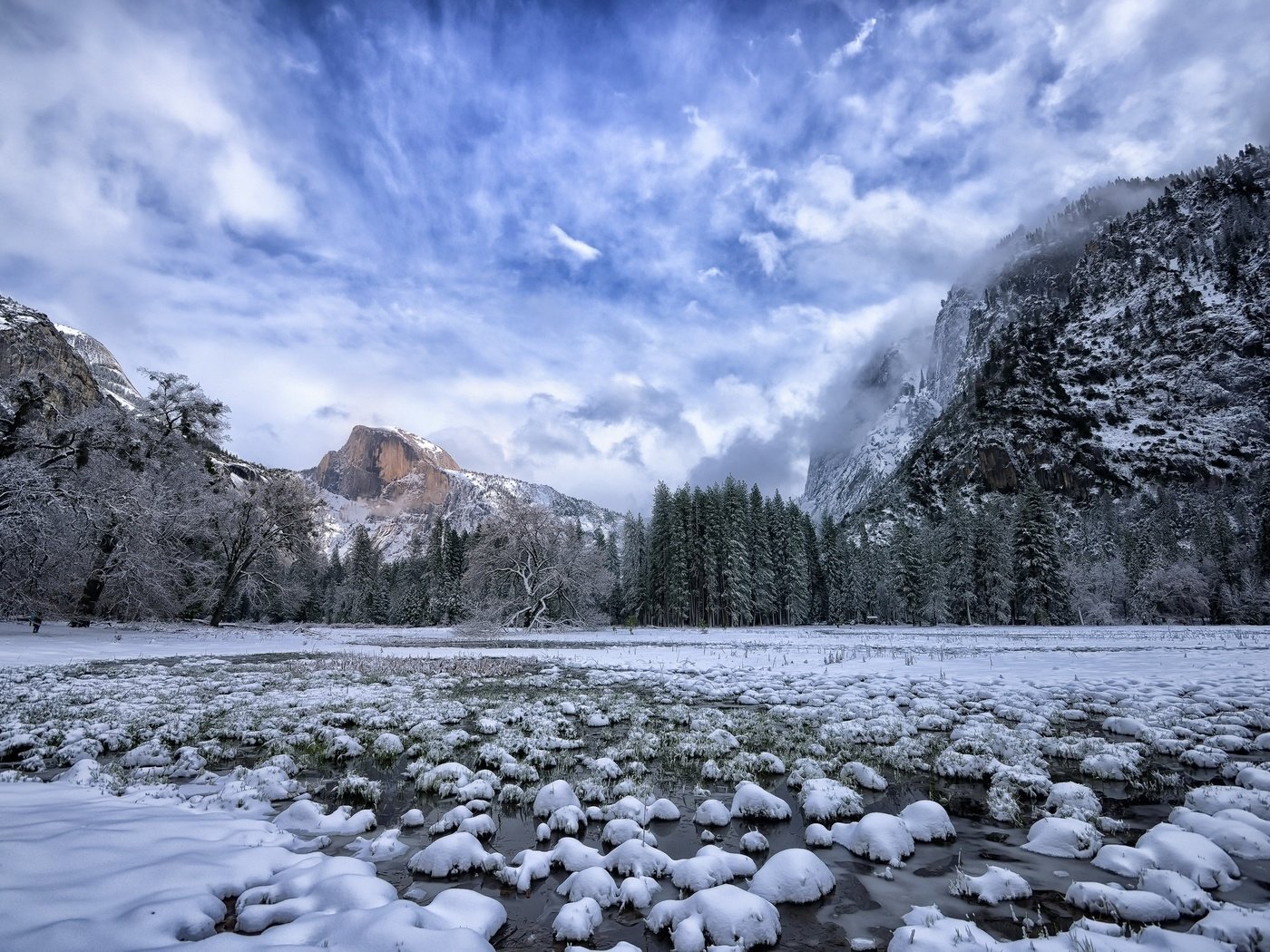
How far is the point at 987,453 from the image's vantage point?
139875 mm

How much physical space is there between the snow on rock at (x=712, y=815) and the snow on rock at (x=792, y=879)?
1327 mm

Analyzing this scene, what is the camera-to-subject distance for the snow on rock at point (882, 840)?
15.8ft

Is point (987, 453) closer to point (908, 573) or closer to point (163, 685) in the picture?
point (908, 573)

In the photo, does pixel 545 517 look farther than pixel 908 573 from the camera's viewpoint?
No

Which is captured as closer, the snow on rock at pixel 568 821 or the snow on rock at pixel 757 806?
the snow on rock at pixel 568 821

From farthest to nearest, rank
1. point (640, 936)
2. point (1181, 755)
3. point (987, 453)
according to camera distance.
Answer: point (987, 453), point (1181, 755), point (640, 936)

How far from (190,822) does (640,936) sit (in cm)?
421

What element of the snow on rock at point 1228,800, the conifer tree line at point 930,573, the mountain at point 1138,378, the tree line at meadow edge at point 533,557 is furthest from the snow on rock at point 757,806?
the mountain at point 1138,378

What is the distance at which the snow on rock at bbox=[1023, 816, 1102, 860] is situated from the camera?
4.72 metres

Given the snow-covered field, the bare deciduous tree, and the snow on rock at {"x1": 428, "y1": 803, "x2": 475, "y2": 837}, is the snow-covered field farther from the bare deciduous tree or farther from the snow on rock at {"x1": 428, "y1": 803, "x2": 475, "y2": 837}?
the bare deciduous tree

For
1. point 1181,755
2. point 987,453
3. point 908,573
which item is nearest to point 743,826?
point 1181,755

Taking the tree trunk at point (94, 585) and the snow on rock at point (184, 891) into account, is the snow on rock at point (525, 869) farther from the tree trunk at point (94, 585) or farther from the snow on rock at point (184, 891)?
the tree trunk at point (94, 585)

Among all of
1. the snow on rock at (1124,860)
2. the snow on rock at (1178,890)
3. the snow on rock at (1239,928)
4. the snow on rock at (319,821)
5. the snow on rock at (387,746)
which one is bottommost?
the snow on rock at (387,746)

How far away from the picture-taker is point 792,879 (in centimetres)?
420
